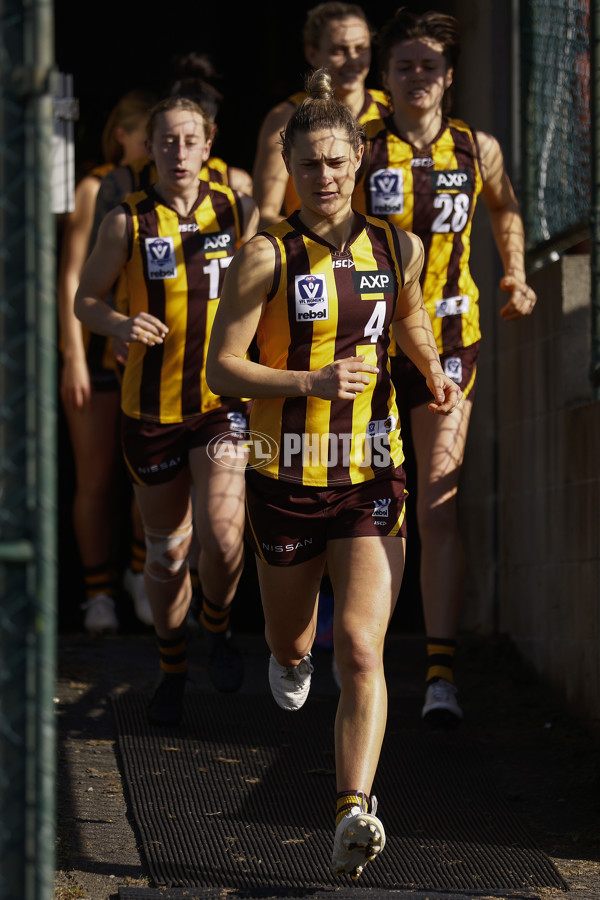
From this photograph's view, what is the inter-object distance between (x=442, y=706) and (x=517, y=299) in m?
1.58

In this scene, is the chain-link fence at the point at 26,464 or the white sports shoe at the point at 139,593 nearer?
the chain-link fence at the point at 26,464

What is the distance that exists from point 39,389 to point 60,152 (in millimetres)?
4334

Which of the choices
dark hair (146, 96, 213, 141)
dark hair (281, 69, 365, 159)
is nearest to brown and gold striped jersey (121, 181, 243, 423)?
dark hair (146, 96, 213, 141)

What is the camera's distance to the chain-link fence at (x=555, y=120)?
19.3ft

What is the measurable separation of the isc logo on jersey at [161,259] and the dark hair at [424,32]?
1174 millimetres

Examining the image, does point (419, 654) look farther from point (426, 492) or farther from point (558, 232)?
point (558, 232)

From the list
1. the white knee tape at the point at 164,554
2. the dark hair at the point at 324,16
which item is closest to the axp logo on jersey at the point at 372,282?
the white knee tape at the point at 164,554

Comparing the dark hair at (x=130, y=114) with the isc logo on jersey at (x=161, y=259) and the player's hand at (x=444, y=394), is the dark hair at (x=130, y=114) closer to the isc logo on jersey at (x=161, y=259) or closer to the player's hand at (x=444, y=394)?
the isc logo on jersey at (x=161, y=259)

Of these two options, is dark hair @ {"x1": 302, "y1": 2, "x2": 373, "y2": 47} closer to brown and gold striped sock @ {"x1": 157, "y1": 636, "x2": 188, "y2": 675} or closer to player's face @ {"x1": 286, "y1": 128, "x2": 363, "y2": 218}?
player's face @ {"x1": 286, "y1": 128, "x2": 363, "y2": 218}

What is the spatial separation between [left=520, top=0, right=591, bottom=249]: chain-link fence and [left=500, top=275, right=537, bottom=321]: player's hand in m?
0.60

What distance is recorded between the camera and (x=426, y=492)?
17.0 feet

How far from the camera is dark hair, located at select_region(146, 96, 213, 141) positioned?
5.07m

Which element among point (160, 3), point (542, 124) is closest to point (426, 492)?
point (542, 124)

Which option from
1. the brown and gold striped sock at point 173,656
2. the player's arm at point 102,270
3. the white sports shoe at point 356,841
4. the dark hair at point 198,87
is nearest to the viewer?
the white sports shoe at point 356,841
